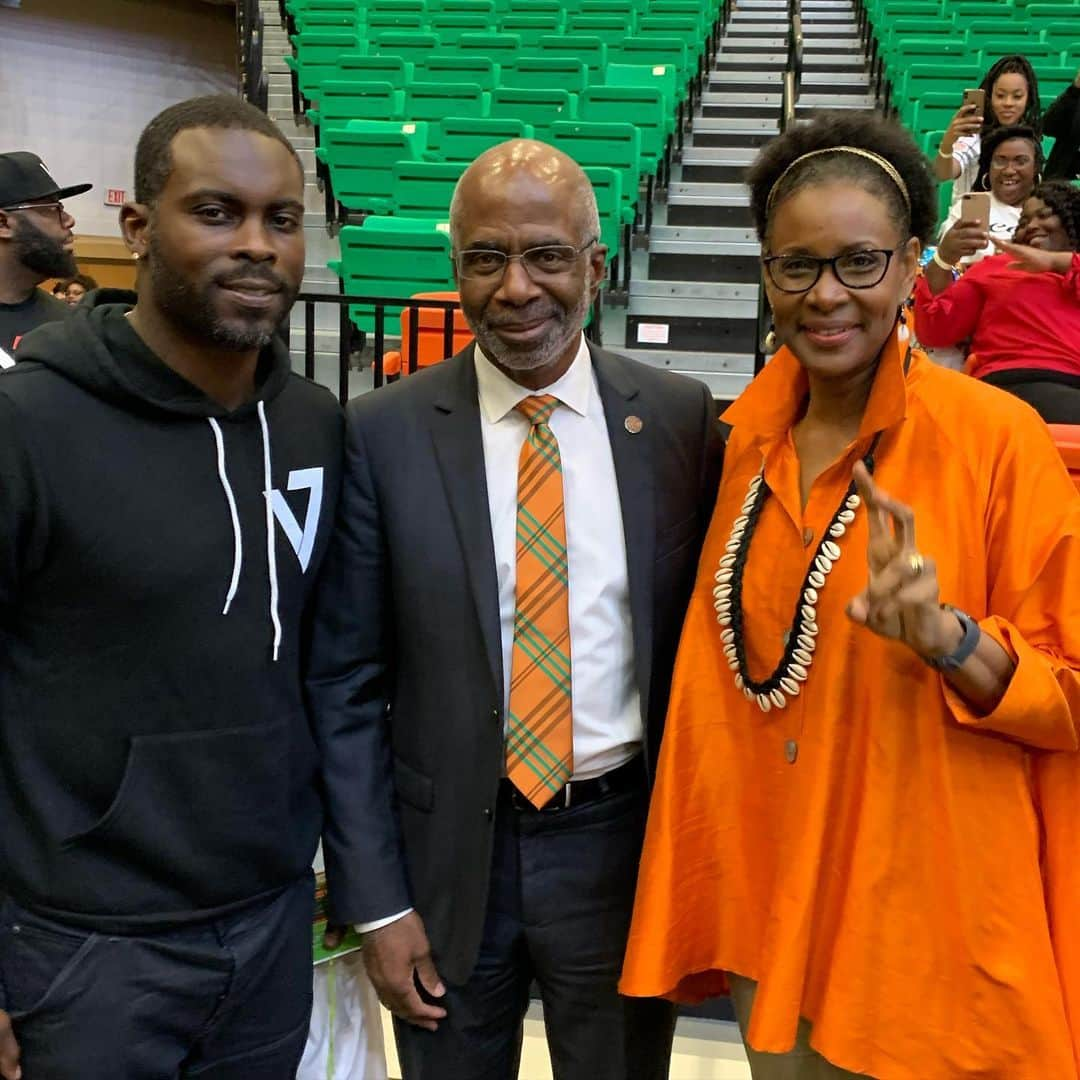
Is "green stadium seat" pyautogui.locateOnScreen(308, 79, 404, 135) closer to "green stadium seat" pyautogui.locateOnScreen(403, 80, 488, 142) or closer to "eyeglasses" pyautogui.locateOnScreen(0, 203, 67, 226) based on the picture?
"green stadium seat" pyautogui.locateOnScreen(403, 80, 488, 142)

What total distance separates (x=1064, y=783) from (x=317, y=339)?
221 inches

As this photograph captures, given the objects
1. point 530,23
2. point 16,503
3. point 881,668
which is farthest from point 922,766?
point 530,23

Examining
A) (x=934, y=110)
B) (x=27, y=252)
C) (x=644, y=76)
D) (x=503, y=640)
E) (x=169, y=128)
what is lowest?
(x=503, y=640)

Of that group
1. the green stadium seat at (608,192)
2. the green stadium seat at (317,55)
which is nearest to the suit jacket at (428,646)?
the green stadium seat at (608,192)

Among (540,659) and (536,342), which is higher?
(536,342)

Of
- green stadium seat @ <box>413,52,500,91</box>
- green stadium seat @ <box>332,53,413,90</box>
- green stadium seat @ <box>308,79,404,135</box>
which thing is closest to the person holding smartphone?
green stadium seat @ <box>413,52,500,91</box>

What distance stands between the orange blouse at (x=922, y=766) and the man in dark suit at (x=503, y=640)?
0.24 metres

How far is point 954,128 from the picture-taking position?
14.3ft

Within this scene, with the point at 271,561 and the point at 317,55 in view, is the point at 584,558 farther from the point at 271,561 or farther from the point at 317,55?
the point at 317,55

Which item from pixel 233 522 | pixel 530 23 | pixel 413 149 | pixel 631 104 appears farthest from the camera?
pixel 530 23

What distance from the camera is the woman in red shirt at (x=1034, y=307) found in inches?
121

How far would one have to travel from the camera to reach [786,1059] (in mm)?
1556

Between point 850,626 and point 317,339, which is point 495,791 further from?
point 317,339

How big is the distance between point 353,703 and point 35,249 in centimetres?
244
